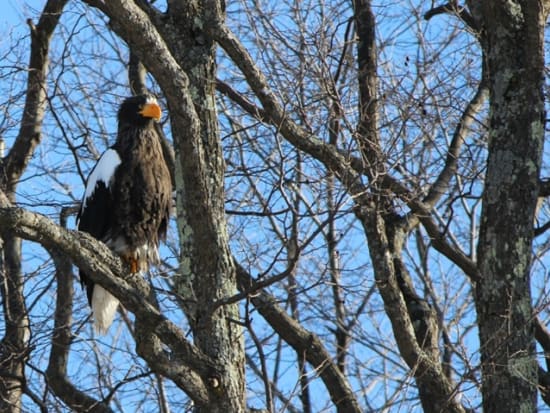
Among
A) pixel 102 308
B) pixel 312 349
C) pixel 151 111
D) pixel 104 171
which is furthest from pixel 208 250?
pixel 102 308

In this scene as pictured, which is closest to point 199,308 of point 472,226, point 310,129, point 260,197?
point 310,129

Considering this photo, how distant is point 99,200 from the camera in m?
→ 5.75

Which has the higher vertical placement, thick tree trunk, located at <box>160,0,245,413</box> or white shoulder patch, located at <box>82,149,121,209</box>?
white shoulder patch, located at <box>82,149,121,209</box>

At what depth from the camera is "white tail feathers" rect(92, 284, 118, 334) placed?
6141 mm

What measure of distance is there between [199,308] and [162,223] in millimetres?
1759

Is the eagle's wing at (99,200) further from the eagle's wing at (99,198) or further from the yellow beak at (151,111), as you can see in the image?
the yellow beak at (151,111)

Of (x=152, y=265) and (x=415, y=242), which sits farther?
(x=415, y=242)

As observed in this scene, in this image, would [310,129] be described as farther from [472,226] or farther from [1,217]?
[472,226]

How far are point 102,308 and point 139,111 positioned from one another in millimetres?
1170

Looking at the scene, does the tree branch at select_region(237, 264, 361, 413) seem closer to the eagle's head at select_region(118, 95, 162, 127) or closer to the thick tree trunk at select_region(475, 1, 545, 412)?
the thick tree trunk at select_region(475, 1, 545, 412)

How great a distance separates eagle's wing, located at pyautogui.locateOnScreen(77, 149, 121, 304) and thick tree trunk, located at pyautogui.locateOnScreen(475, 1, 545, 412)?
2.02 metres

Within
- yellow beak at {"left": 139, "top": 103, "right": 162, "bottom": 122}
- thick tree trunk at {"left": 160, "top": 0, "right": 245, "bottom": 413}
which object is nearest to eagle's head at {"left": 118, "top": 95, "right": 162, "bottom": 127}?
yellow beak at {"left": 139, "top": 103, "right": 162, "bottom": 122}

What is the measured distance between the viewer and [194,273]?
14.2 feet

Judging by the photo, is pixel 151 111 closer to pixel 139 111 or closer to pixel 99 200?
pixel 139 111
